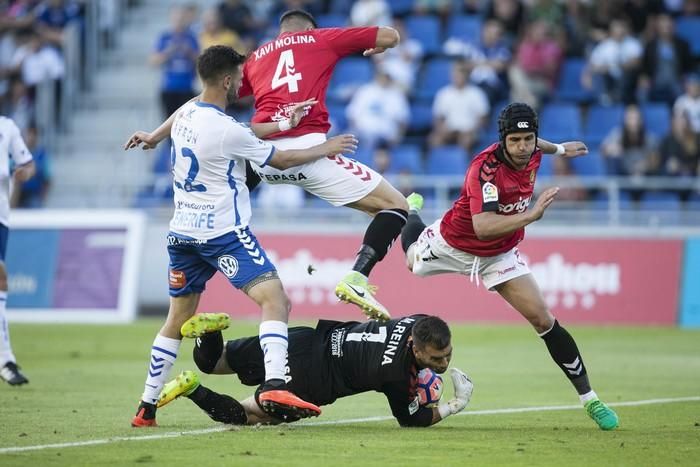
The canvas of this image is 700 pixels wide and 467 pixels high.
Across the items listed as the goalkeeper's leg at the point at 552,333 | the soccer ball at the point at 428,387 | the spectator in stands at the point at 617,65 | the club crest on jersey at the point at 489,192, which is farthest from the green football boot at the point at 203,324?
the spectator in stands at the point at 617,65

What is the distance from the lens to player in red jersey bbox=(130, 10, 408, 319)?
10.7 metres

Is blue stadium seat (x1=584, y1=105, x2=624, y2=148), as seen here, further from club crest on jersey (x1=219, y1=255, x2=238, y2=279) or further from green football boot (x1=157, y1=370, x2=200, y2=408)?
green football boot (x1=157, y1=370, x2=200, y2=408)

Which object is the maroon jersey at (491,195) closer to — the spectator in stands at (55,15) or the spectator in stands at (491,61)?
the spectator in stands at (491,61)

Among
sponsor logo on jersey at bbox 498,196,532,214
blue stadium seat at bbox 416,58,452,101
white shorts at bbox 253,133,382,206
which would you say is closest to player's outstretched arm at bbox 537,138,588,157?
sponsor logo on jersey at bbox 498,196,532,214

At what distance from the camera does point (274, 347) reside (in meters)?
9.53

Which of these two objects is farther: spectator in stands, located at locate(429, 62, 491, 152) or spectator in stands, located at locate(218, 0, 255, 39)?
spectator in stands, located at locate(218, 0, 255, 39)

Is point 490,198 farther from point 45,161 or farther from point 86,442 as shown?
point 45,161

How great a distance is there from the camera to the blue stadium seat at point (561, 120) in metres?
24.0

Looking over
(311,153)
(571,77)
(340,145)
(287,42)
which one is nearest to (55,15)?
(571,77)

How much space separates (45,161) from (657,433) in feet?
59.3

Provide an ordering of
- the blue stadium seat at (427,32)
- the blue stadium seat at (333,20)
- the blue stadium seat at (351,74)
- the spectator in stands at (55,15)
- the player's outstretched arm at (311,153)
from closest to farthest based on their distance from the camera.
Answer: the player's outstretched arm at (311,153), the blue stadium seat at (351,74), the blue stadium seat at (333,20), the blue stadium seat at (427,32), the spectator in stands at (55,15)

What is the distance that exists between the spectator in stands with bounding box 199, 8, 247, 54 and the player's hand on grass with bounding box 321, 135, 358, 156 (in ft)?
49.9

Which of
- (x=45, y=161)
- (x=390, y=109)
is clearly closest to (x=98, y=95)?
(x=45, y=161)

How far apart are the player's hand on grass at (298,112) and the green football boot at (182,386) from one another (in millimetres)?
2180
